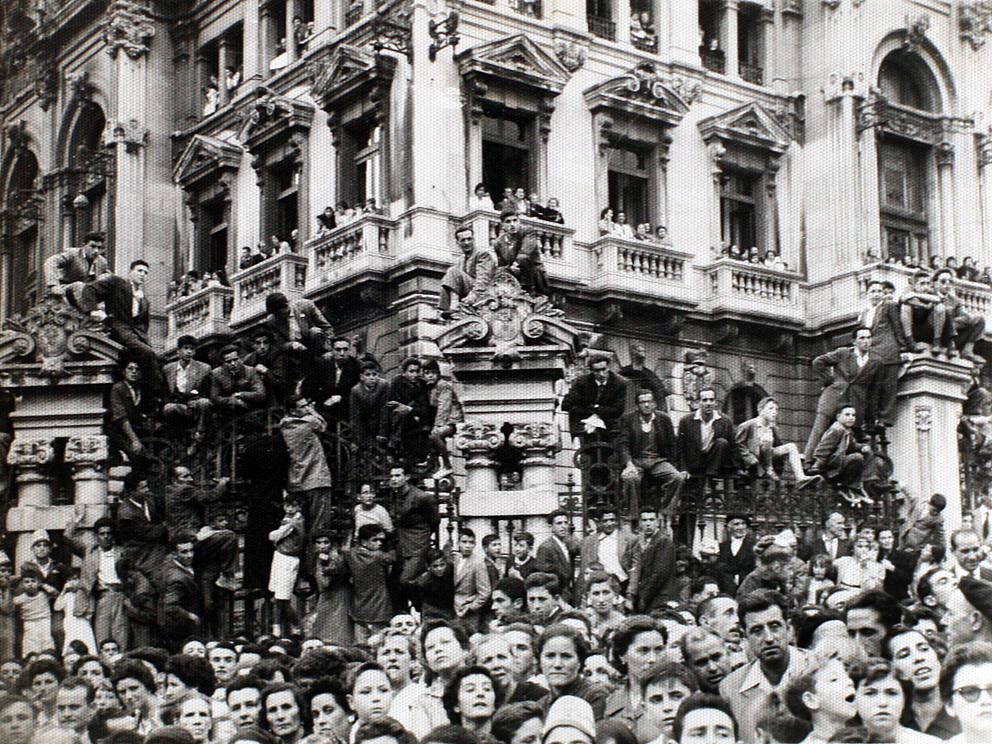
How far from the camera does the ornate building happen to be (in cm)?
2741

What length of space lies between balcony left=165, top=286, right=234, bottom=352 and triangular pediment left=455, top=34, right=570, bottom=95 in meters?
6.62

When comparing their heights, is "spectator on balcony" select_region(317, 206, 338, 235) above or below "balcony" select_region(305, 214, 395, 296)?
above

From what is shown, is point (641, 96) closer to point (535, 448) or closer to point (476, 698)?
point (535, 448)

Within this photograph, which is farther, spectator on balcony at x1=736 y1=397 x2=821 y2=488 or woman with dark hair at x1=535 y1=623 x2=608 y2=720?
spectator on balcony at x1=736 y1=397 x2=821 y2=488

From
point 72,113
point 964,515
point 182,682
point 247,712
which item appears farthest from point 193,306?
point 247,712

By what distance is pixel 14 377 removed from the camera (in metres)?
14.7

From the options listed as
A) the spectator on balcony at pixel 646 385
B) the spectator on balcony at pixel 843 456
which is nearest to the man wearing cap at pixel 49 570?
the spectator on balcony at pixel 843 456

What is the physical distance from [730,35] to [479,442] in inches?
757

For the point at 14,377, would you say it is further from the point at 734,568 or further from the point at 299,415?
the point at 734,568

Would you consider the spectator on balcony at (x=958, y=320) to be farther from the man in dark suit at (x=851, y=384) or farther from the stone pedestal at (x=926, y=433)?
the man in dark suit at (x=851, y=384)

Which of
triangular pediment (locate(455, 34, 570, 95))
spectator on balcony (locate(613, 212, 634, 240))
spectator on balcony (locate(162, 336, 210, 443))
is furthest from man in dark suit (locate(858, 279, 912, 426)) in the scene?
triangular pediment (locate(455, 34, 570, 95))

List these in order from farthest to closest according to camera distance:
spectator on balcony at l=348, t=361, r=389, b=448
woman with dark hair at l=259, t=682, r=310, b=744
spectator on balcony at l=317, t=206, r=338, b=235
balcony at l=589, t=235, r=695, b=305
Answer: balcony at l=589, t=235, r=695, b=305 < spectator on balcony at l=317, t=206, r=338, b=235 < spectator on balcony at l=348, t=361, r=389, b=448 < woman with dark hair at l=259, t=682, r=310, b=744

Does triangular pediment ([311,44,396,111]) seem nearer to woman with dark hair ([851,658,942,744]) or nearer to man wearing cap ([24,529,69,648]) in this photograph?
man wearing cap ([24,529,69,648])

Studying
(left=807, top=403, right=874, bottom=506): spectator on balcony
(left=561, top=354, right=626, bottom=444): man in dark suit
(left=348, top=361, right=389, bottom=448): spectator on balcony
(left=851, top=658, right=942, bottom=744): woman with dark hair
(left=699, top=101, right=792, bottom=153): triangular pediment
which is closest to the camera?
(left=851, top=658, right=942, bottom=744): woman with dark hair
